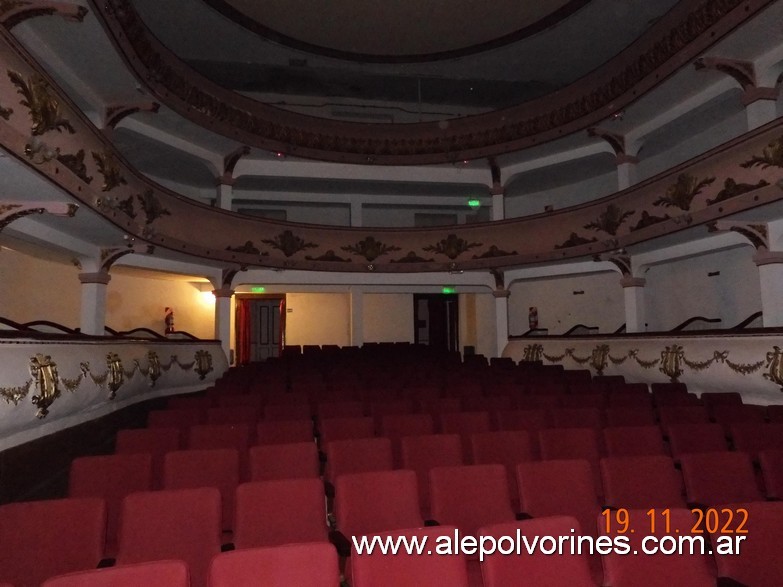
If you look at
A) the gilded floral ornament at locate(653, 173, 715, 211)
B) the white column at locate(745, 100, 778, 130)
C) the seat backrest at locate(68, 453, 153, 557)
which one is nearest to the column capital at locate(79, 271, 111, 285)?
the seat backrest at locate(68, 453, 153, 557)

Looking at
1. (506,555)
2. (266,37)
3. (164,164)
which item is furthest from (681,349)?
(164,164)

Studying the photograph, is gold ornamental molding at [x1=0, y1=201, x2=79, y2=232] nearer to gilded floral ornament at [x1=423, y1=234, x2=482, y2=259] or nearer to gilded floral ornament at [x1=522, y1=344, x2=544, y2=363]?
gilded floral ornament at [x1=423, y1=234, x2=482, y2=259]

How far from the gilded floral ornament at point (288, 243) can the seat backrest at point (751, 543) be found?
9522 mm

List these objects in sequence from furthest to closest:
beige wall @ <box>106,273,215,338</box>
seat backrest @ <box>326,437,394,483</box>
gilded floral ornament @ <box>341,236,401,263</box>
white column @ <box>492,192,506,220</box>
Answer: white column @ <box>492,192,506,220</box> < gilded floral ornament @ <box>341,236,401,263</box> < beige wall @ <box>106,273,215,338</box> < seat backrest @ <box>326,437,394,483</box>

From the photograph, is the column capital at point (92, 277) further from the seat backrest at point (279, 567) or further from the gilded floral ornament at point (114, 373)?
the seat backrest at point (279, 567)

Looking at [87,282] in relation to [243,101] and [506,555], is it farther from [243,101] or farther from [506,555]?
[506,555]

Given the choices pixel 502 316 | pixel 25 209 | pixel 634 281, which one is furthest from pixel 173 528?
pixel 502 316

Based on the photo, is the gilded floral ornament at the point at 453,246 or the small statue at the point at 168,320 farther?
the small statue at the point at 168,320

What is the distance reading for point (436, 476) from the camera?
2.76m

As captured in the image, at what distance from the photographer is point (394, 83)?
13.0 m

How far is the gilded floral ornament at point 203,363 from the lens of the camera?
884 centimetres

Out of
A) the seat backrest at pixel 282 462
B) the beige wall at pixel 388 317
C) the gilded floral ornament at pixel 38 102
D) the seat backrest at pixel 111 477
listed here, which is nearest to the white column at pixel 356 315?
the beige wall at pixel 388 317

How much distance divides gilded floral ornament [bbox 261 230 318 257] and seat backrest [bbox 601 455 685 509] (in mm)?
8805

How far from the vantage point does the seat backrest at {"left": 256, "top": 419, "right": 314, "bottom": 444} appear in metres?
3.93
